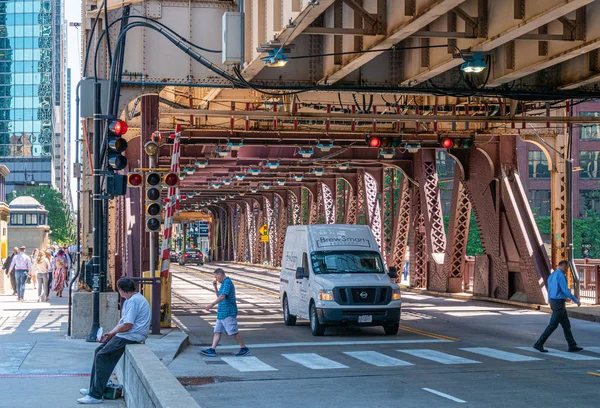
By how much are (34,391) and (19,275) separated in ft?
68.0

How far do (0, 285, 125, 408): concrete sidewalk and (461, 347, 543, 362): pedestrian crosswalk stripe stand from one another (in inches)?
283

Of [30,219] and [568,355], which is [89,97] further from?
[30,219]

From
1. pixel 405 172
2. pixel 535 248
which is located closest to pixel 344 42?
pixel 535 248

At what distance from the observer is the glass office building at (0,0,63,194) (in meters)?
158

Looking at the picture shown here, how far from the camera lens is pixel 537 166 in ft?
314

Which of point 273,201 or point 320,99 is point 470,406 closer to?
point 320,99

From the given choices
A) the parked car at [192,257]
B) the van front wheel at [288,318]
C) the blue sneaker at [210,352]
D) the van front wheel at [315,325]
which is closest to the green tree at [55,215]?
the parked car at [192,257]

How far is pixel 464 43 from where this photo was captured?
1934cm

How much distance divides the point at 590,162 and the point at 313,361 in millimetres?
80771

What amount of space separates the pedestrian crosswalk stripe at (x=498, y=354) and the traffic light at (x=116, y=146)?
7.71 meters

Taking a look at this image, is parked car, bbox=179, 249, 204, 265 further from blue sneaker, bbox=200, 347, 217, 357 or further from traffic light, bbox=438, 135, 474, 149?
blue sneaker, bbox=200, 347, 217, 357

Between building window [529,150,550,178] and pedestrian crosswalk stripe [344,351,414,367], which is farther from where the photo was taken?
building window [529,150,550,178]

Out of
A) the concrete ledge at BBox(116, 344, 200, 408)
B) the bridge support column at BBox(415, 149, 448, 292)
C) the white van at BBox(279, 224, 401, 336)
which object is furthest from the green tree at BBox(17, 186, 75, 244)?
the concrete ledge at BBox(116, 344, 200, 408)

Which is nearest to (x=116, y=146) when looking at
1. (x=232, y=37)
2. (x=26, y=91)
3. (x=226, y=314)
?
(x=232, y=37)
